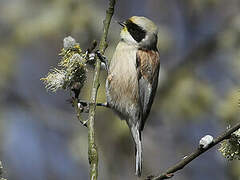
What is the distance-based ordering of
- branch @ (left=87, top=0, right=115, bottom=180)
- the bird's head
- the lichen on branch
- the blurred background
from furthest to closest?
A: 1. the blurred background
2. the bird's head
3. the lichen on branch
4. branch @ (left=87, top=0, right=115, bottom=180)

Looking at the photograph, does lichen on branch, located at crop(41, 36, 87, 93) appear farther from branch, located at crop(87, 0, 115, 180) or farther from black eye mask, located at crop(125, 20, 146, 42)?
black eye mask, located at crop(125, 20, 146, 42)

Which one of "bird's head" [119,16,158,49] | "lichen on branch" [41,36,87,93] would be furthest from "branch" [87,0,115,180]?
"bird's head" [119,16,158,49]

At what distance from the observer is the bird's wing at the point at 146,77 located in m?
3.99

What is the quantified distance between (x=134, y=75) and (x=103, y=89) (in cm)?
139

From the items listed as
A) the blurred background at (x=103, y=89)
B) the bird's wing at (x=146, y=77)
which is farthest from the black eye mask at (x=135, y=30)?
the blurred background at (x=103, y=89)

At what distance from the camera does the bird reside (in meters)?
3.89

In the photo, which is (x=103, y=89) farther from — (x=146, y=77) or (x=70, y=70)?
(x=70, y=70)

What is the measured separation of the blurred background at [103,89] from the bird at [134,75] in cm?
107

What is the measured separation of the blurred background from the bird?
3.51 feet

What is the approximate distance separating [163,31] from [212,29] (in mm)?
975

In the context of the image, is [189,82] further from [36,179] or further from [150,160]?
[36,179]

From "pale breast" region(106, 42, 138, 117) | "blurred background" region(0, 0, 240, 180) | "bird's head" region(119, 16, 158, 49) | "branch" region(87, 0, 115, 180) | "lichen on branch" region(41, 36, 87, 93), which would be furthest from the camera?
"blurred background" region(0, 0, 240, 180)

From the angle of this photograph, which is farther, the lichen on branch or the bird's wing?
the bird's wing

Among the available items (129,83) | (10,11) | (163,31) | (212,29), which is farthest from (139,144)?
(212,29)
